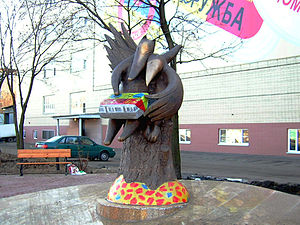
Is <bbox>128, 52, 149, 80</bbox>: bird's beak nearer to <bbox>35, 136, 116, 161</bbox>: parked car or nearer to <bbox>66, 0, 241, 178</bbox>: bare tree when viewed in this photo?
<bbox>66, 0, 241, 178</bbox>: bare tree

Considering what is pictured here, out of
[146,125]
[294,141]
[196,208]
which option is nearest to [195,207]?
[196,208]

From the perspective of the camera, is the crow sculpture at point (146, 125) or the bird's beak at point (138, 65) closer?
the crow sculpture at point (146, 125)

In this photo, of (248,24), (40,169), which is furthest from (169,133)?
(248,24)

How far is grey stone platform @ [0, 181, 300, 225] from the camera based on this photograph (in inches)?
160

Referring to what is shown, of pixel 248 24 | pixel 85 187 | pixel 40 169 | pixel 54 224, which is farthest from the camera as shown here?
pixel 248 24

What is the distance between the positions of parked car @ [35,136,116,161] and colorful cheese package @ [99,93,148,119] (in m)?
11.9

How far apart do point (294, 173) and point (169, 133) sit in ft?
31.7

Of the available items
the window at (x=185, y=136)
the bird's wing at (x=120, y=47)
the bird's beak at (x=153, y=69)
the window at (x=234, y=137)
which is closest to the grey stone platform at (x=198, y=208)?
the bird's beak at (x=153, y=69)

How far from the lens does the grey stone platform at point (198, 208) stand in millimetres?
4070

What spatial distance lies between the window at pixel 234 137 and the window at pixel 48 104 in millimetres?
21840

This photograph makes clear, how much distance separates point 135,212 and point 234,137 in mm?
18250

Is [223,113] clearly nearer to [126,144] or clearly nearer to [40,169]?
[40,169]

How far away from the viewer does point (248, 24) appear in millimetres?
19656

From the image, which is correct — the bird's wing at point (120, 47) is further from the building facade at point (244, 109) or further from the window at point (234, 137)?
the window at point (234, 137)
